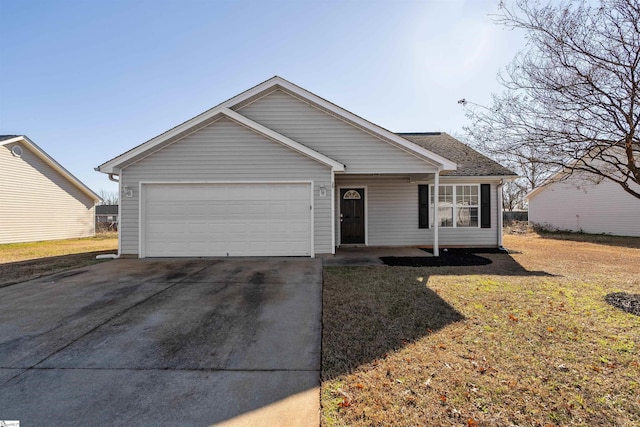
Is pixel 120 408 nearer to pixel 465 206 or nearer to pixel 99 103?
pixel 465 206

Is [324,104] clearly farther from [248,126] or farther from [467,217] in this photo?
[467,217]

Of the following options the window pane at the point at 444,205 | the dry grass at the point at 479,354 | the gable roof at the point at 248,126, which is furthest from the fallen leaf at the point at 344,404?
the window pane at the point at 444,205

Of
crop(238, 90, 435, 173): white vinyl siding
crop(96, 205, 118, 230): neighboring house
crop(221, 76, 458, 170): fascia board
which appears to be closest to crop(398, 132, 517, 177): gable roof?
crop(221, 76, 458, 170): fascia board

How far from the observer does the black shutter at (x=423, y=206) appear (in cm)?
1191

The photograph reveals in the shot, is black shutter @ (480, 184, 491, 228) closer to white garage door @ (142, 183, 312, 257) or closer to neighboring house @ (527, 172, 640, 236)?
neighboring house @ (527, 172, 640, 236)

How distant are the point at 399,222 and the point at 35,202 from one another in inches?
795

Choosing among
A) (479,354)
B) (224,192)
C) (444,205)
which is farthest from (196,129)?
(444,205)

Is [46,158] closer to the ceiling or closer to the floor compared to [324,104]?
closer to the floor

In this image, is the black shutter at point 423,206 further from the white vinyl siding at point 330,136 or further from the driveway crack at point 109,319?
the driveway crack at point 109,319

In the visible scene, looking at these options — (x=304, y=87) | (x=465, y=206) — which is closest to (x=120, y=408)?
(x=304, y=87)

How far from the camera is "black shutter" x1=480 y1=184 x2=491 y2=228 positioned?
11805 millimetres

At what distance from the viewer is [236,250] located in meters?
9.21

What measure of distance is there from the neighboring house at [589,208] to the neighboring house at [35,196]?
2763cm

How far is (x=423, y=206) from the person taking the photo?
39.1 feet
